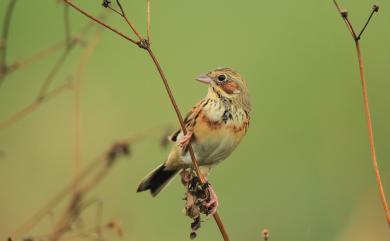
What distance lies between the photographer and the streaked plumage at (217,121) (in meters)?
4.62

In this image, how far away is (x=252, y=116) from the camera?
A: 23.9 feet

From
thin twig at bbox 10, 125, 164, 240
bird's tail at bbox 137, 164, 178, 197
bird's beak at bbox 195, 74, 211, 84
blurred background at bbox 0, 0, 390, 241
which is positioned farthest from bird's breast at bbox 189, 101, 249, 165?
thin twig at bbox 10, 125, 164, 240

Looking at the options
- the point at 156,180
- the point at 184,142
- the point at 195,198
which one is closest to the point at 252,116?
the point at 156,180

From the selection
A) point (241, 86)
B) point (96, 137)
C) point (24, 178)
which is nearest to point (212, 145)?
point (241, 86)

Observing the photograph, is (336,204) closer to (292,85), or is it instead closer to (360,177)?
(360,177)

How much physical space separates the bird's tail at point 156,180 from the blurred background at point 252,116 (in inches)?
10.4

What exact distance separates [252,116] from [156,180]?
8.34 ft

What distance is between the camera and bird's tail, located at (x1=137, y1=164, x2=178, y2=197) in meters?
4.81

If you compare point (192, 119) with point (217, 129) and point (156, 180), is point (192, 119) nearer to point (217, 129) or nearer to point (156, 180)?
point (217, 129)

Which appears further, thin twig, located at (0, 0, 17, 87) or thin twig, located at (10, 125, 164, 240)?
thin twig, located at (0, 0, 17, 87)

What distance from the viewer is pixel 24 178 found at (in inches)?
244

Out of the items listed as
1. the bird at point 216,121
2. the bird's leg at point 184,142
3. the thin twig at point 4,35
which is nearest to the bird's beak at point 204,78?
the bird at point 216,121

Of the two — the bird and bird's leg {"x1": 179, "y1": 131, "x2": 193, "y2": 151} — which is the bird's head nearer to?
the bird

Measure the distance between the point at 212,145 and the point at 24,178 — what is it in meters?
2.00
